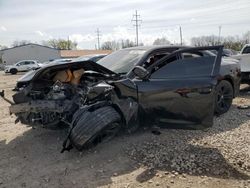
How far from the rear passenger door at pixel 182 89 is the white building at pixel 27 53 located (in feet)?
182

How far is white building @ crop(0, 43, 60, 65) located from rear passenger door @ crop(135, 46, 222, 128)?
182 ft

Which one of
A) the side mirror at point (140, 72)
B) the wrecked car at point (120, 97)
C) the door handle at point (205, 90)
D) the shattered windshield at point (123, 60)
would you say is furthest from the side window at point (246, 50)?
the side mirror at point (140, 72)

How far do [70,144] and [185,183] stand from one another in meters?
1.80

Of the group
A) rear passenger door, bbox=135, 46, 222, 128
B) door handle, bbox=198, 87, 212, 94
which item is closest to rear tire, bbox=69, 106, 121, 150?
rear passenger door, bbox=135, 46, 222, 128

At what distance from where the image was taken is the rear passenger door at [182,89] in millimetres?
4992

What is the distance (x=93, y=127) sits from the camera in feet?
15.1

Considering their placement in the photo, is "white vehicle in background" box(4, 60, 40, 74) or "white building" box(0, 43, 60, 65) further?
"white building" box(0, 43, 60, 65)

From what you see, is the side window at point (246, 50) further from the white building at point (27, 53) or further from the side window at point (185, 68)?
the white building at point (27, 53)

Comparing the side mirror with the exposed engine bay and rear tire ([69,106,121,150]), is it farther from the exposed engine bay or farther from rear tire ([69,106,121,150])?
rear tire ([69,106,121,150])

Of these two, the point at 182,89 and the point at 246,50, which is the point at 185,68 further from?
the point at 246,50

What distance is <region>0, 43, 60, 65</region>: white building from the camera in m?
58.6

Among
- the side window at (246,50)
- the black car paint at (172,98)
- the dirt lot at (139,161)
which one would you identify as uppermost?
the side window at (246,50)

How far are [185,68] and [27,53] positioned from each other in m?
57.3

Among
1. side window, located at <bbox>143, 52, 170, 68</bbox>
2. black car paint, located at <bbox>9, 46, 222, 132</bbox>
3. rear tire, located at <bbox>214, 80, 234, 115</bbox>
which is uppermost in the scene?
side window, located at <bbox>143, 52, 170, 68</bbox>
